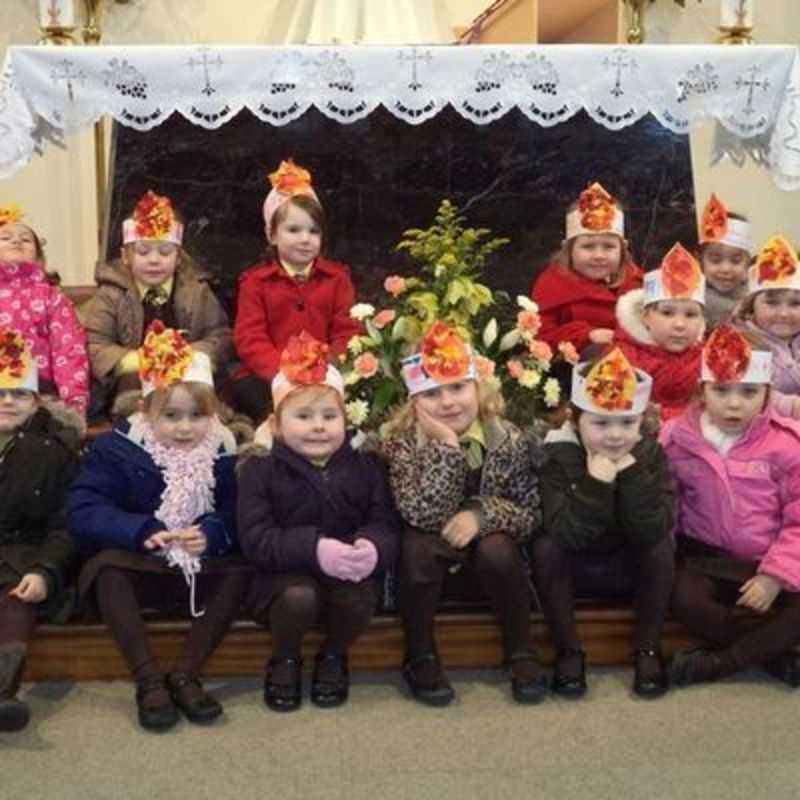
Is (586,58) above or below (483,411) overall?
above

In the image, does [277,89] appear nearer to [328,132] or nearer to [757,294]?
[328,132]

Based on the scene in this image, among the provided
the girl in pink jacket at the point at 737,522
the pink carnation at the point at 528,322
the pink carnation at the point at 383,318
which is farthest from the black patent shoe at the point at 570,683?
the pink carnation at the point at 383,318

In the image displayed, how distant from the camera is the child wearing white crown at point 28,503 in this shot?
2.96 m

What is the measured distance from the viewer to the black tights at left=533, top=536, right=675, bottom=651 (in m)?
3.09

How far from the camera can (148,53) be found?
3920 millimetres

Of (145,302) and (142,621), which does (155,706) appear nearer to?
(142,621)

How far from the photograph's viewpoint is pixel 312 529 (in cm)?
296

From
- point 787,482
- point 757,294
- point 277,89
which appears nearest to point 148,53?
point 277,89

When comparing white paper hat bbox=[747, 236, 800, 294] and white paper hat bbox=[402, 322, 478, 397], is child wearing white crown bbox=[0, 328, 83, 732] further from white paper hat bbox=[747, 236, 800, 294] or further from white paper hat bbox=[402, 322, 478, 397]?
white paper hat bbox=[747, 236, 800, 294]

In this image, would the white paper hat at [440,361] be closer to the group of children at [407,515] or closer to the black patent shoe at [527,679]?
the group of children at [407,515]

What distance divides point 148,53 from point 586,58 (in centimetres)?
145

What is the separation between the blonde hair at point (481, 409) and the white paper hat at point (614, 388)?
26cm

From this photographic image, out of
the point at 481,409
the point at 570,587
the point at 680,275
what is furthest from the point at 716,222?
the point at 570,587

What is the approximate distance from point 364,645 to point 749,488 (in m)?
1.10
